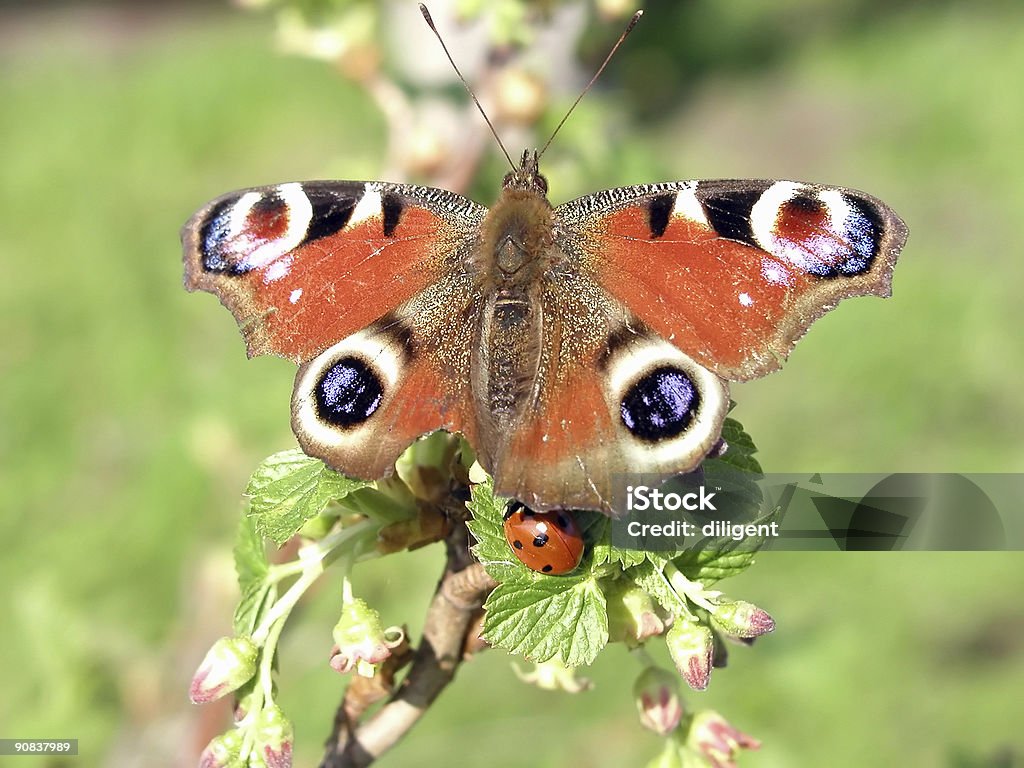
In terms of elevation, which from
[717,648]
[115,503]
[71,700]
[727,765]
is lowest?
[115,503]

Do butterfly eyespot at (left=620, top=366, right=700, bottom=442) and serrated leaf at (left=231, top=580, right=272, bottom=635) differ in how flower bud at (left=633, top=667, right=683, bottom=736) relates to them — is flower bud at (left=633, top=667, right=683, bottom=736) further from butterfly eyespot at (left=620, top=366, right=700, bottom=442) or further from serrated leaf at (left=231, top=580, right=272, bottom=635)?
serrated leaf at (left=231, top=580, right=272, bottom=635)

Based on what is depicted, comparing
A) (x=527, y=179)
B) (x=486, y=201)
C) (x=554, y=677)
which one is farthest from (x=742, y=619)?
(x=486, y=201)

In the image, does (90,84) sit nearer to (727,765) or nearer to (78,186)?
(78,186)

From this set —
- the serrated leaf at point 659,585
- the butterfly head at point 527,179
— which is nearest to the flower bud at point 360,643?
the serrated leaf at point 659,585

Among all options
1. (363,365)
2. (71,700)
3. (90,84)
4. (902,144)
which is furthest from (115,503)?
(902,144)

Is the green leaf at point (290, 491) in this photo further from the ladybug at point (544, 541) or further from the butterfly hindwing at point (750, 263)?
the butterfly hindwing at point (750, 263)

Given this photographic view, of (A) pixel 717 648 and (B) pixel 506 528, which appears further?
(A) pixel 717 648

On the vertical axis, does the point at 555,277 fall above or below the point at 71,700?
above
